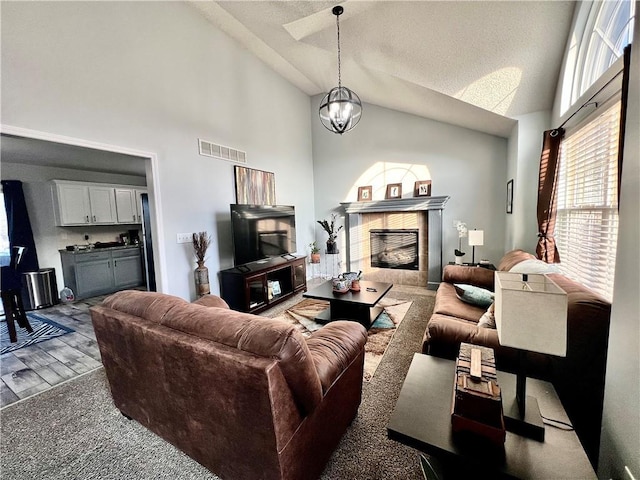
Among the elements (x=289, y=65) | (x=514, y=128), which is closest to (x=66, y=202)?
(x=289, y=65)

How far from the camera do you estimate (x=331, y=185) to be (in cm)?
586

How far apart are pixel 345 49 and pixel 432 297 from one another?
385 centimetres

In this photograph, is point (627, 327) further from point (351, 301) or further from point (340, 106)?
point (340, 106)

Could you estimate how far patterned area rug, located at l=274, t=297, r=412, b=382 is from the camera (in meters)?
2.57

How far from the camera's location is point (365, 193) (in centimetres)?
546

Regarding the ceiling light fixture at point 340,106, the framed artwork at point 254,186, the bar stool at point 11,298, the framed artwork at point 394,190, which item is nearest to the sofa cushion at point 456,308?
the ceiling light fixture at point 340,106

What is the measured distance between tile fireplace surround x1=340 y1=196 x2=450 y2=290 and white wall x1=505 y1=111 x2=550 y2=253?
1230mm

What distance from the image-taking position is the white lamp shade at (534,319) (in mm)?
914

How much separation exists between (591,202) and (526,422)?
2.02m

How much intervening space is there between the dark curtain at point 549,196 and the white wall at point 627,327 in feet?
6.51

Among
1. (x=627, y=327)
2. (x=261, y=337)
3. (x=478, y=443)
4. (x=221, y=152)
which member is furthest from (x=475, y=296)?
(x=221, y=152)

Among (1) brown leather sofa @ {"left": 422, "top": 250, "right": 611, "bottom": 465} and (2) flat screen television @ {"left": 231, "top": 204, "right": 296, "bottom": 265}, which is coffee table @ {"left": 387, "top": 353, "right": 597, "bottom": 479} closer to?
(1) brown leather sofa @ {"left": 422, "top": 250, "right": 611, "bottom": 465}

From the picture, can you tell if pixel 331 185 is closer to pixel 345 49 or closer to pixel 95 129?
pixel 345 49

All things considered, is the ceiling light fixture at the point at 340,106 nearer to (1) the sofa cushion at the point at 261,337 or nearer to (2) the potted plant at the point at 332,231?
(1) the sofa cushion at the point at 261,337
